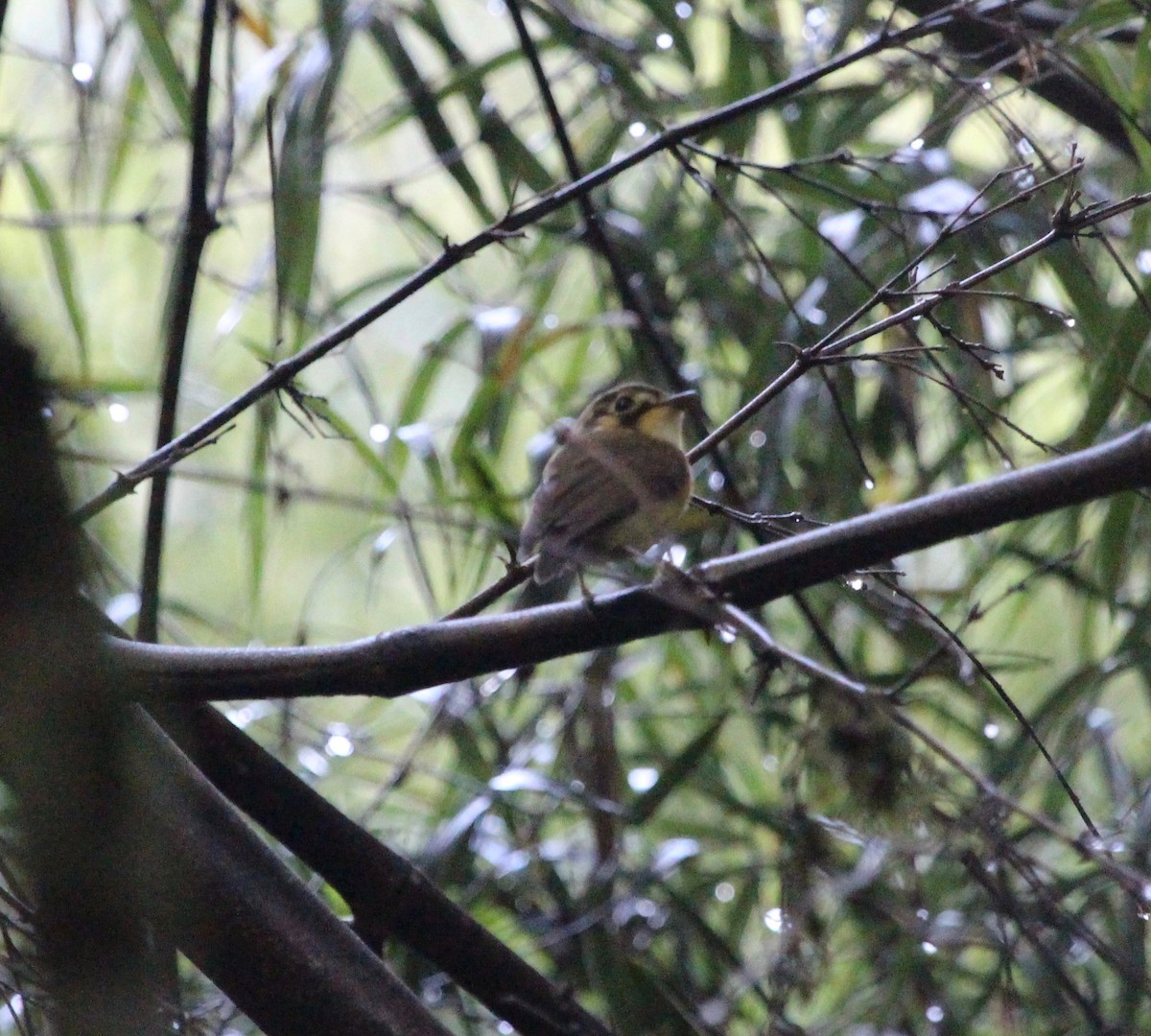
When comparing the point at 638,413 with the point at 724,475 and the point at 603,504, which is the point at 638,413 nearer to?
the point at 724,475

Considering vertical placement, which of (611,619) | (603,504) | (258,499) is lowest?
(611,619)

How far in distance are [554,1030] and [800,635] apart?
61.6 inches

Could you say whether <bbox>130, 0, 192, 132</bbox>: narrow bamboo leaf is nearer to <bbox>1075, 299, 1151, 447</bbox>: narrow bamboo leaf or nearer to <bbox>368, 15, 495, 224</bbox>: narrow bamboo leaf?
<bbox>368, 15, 495, 224</bbox>: narrow bamboo leaf

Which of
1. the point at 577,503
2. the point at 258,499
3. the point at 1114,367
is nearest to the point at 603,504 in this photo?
the point at 577,503

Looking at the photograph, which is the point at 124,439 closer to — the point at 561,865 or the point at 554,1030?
the point at 561,865

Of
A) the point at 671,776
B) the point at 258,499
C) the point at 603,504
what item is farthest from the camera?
the point at 671,776

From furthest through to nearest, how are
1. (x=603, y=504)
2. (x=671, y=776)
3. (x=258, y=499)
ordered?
Result: 1. (x=671, y=776)
2. (x=258, y=499)
3. (x=603, y=504)

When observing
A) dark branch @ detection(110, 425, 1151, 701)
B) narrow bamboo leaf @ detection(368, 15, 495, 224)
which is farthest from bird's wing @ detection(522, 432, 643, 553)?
dark branch @ detection(110, 425, 1151, 701)

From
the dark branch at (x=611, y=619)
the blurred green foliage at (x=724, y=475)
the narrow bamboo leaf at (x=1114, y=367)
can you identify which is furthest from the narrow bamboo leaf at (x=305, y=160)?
the narrow bamboo leaf at (x=1114, y=367)

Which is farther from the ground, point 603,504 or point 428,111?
point 428,111

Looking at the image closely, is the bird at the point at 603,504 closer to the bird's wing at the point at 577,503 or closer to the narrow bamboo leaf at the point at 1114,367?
the bird's wing at the point at 577,503

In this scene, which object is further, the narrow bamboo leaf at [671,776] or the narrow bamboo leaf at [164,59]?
the narrow bamboo leaf at [671,776]

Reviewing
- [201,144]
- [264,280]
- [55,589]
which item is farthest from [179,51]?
[55,589]

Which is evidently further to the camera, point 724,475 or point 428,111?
point 428,111
